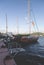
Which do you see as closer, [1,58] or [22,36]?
[1,58]

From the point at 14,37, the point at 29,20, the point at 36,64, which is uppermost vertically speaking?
the point at 29,20

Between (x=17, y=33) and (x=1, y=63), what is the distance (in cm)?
1431

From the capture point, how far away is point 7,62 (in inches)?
90.7

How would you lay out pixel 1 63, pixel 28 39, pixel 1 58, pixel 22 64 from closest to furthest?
pixel 1 63
pixel 1 58
pixel 22 64
pixel 28 39

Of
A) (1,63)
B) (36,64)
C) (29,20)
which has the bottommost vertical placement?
(36,64)

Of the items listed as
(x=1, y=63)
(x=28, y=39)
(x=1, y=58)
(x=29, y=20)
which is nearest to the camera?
(x=1, y=63)

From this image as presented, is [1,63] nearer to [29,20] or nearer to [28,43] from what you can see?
[29,20]

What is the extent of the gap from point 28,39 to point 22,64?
10519 mm

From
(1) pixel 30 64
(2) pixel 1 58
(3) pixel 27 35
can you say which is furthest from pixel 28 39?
(2) pixel 1 58

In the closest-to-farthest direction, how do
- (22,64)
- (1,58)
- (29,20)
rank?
(1,58)
(22,64)
(29,20)

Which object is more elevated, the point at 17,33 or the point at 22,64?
the point at 17,33

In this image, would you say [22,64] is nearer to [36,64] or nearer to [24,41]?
[36,64]

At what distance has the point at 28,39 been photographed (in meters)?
16.8

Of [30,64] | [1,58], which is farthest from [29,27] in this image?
[1,58]
